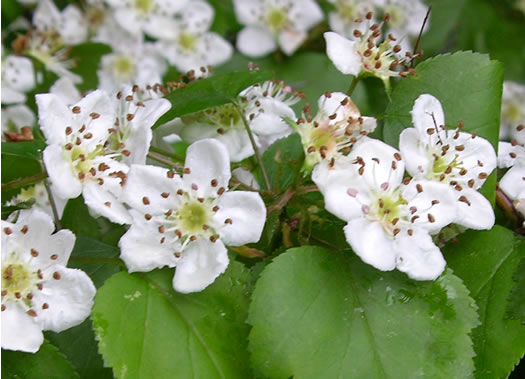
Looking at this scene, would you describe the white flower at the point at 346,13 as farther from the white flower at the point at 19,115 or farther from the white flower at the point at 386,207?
the white flower at the point at 386,207

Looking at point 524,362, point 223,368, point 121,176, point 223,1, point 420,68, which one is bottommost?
point 223,1

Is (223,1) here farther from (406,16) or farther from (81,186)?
(81,186)

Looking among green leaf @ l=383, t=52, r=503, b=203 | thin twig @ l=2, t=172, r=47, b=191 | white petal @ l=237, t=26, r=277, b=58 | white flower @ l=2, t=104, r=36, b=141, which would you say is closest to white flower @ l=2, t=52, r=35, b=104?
white flower @ l=2, t=104, r=36, b=141

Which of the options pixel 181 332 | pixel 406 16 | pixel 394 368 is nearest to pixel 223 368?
pixel 181 332

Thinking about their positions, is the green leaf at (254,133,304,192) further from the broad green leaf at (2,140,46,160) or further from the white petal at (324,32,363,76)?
the broad green leaf at (2,140,46,160)

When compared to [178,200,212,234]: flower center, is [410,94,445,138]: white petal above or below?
above

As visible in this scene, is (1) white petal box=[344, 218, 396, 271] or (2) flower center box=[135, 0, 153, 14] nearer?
(1) white petal box=[344, 218, 396, 271]

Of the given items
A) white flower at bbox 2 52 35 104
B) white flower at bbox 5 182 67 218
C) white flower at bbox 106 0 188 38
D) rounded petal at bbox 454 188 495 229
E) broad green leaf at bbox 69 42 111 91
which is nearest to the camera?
rounded petal at bbox 454 188 495 229
